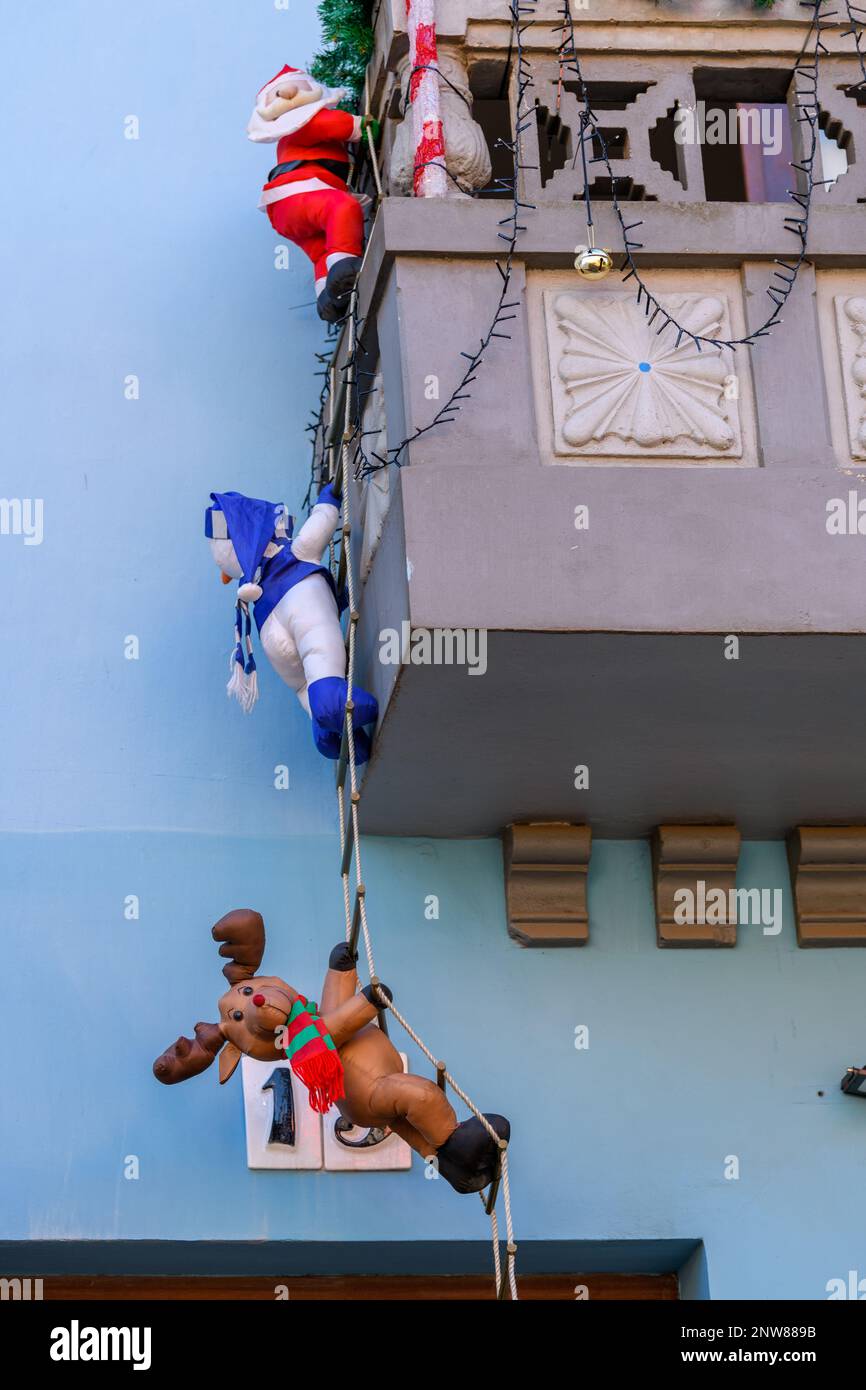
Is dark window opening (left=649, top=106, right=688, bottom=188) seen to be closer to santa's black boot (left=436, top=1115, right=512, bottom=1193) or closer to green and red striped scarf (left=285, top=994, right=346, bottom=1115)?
green and red striped scarf (left=285, top=994, right=346, bottom=1115)

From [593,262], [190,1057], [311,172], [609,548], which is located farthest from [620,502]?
[311,172]

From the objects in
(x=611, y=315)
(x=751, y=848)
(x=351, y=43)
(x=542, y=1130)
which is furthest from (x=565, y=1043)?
(x=351, y=43)

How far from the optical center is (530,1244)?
24.2ft

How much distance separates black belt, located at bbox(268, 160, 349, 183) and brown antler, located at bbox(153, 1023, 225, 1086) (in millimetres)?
2969

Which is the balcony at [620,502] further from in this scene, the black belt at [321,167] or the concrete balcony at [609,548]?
the black belt at [321,167]

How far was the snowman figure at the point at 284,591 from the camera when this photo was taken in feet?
25.1

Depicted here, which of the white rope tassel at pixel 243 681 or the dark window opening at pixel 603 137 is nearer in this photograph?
the dark window opening at pixel 603 137

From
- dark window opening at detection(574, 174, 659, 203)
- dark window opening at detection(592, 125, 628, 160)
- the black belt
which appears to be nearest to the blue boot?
dark window opening at detection(574, 174, 659, 203)

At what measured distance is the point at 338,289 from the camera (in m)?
8.05

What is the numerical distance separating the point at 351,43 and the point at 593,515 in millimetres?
2352

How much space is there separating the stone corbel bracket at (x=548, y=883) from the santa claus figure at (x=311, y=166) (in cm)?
183

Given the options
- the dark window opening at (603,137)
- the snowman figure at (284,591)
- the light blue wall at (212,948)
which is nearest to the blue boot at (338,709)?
the snowman figure at (284,591)
